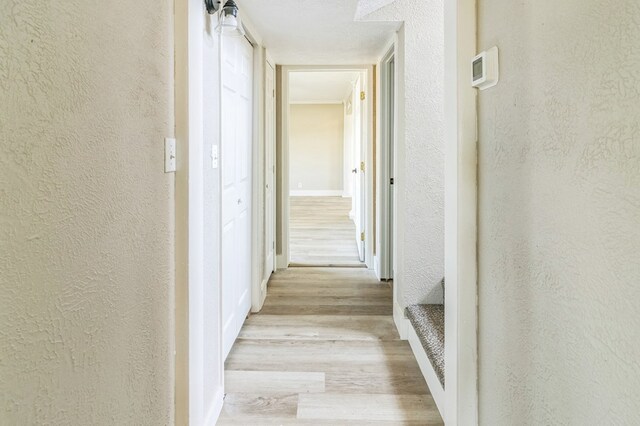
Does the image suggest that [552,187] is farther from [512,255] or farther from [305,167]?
[305,167]

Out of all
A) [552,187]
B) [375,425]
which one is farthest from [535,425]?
[375,425]

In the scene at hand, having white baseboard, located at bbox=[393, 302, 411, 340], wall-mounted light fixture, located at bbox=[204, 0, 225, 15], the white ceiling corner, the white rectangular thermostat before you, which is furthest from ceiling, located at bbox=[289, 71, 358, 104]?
the white rectangular thermostat

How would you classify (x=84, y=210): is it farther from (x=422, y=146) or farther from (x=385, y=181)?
(x=385, y=181)

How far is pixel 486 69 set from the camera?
1227 millimetres

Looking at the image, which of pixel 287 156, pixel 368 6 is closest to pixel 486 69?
pixel 368 6

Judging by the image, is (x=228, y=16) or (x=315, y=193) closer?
(x=228, y=16)

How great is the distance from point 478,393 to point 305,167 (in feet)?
32.3

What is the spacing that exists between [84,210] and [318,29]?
249 cm

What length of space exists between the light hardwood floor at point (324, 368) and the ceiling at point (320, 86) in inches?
144

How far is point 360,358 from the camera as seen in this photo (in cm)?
248

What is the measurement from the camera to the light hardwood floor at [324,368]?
1940 millimetres

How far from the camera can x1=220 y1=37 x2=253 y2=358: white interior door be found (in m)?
2.36

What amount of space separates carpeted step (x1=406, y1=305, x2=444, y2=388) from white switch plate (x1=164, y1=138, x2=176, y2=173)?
134cm

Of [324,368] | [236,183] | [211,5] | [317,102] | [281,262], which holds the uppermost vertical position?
[317,102]
